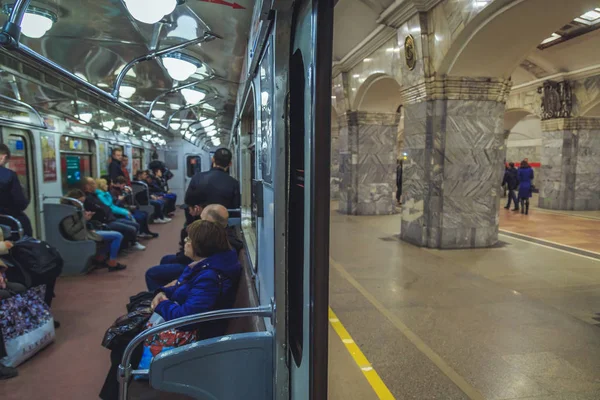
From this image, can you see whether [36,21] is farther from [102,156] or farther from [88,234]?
[102,156]

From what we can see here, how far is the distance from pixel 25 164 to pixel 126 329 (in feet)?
15.2

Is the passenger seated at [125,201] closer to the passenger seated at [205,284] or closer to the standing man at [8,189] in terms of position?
the standing man at [8,189]

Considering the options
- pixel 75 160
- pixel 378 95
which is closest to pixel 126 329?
pixel 75 160

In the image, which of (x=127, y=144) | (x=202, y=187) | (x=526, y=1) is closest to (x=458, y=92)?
(x=526, y=1)

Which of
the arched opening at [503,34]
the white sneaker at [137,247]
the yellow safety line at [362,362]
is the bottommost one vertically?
the yellow safety line at [362,362]

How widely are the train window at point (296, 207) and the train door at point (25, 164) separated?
17.6ft

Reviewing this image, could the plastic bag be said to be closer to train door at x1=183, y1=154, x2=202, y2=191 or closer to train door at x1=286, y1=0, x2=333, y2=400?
train door at x1=286, y1=0, x2=333, y2=400

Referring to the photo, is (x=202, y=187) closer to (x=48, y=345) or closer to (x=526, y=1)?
(x=48, y=345)

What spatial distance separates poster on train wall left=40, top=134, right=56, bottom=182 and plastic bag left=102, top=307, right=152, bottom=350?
474 centimetres

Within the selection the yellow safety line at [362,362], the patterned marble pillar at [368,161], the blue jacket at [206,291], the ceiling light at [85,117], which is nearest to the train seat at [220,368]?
the blue jacket at [206,291]

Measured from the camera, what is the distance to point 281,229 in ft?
5.02

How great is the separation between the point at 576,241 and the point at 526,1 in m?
4.80

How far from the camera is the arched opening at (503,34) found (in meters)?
4.54

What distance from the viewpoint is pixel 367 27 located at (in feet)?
24.2
